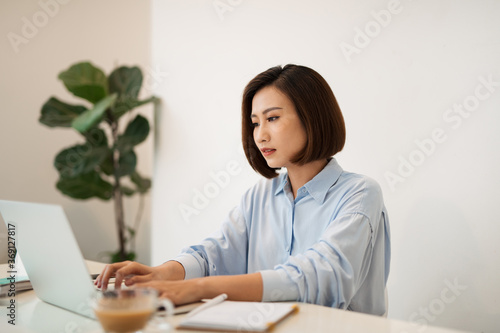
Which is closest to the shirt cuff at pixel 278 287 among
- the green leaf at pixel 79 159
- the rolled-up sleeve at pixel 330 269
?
the rolled-up sleeve at pixel 330 269

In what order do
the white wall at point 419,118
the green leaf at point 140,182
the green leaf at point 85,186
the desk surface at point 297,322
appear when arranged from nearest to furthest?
the desk surface at point 297,322 → the white wall at point 419,118 → the green leaf at point 85,186 → the green leaf at point 140,182

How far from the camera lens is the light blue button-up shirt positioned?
1119 mm

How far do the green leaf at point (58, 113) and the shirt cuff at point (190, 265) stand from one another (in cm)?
191

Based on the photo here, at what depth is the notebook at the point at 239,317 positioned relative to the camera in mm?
833

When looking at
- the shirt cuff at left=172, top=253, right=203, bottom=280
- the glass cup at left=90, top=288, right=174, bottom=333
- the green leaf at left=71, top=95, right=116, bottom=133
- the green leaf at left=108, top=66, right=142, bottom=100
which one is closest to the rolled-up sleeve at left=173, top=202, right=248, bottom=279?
the shirt cuff at left=172, top=253, right=203, bottom=280

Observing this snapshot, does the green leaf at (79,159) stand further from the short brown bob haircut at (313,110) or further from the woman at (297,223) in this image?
the short brown bob haircut at (313,110)

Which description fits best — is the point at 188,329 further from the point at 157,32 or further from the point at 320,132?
the point at 157,32

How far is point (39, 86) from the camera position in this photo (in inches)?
128

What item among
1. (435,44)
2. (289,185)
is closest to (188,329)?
(289,185)

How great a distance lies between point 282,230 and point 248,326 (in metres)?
0.66

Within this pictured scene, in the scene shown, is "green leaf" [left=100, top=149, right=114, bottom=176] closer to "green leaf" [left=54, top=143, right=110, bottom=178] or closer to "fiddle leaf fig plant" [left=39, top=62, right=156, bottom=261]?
"fiddle leaf fig plant" [left=39, top=62, right=156, bottom=261]

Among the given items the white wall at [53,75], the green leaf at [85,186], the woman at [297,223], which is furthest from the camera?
the white wall at [53,75]

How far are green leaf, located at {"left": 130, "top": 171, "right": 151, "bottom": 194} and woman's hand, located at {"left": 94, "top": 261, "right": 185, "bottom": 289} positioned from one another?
2258 millimetres

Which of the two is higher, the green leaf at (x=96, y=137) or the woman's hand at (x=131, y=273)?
the green leaf at (x=96, y=137)
